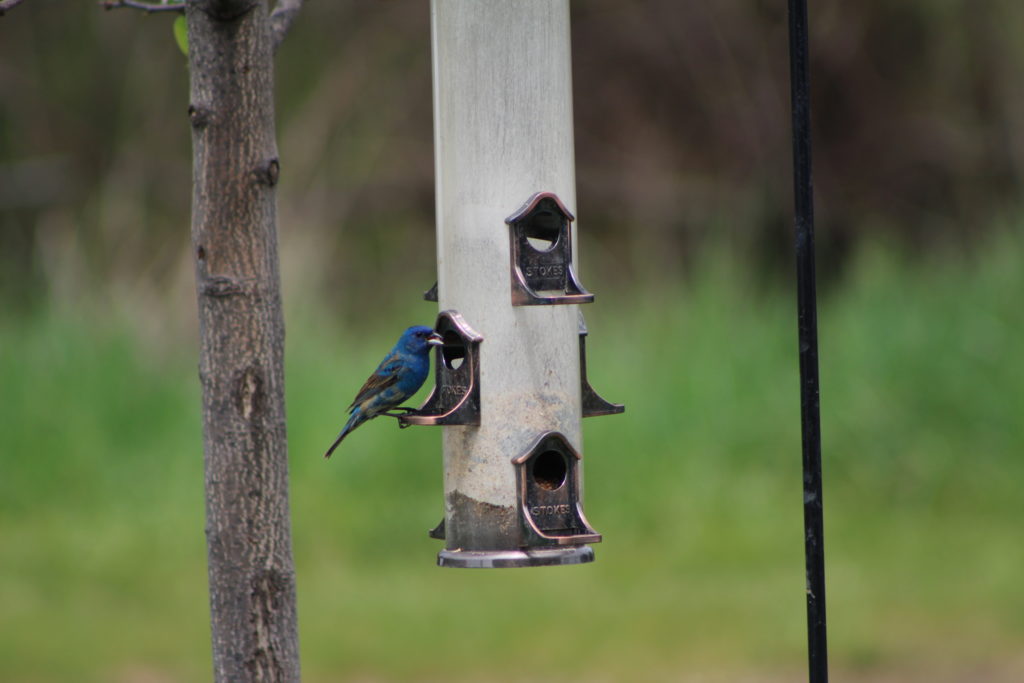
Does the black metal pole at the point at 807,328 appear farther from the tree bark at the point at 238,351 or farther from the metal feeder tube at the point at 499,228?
the tree bark at the point at 238,351

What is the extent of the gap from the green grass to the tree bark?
397 centimetres

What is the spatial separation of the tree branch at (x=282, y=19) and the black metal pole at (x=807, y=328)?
3.75 feet

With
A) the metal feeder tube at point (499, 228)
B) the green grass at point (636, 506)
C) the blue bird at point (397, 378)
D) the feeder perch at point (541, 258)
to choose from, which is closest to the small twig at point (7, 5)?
the metal feeder tube at point (499, 228)

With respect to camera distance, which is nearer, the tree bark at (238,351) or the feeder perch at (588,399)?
the tree bark at (238,351)

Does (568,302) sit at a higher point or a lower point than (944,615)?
higher

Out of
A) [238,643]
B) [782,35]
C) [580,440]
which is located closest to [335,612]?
[580,440]

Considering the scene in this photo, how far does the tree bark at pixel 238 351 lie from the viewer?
9.50ft

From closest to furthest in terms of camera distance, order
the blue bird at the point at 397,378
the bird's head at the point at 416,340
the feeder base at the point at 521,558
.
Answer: the feeder base at the point at 521,558 < the bird's head at the point at 416,340 < the blue bird at the point at 397,378

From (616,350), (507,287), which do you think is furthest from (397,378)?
(616,350)

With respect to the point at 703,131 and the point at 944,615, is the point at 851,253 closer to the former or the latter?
the point at 703,131

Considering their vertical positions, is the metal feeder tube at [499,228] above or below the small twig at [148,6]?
below

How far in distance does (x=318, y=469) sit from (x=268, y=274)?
569 centimetres

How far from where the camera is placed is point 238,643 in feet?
9.48

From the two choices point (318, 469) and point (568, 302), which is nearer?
point (568, 302)
